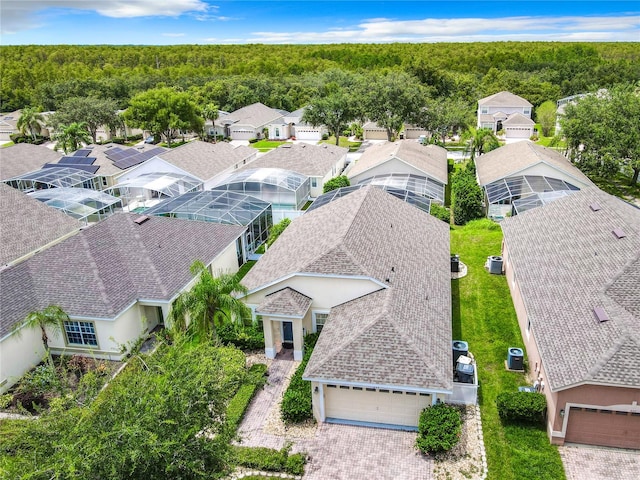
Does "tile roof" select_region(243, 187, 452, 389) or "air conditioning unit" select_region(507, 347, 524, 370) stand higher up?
"tile roof" select_region(243, 187, 452, 389)

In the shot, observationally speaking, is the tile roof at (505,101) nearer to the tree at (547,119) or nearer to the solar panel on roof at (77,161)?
the tree at (547,119)

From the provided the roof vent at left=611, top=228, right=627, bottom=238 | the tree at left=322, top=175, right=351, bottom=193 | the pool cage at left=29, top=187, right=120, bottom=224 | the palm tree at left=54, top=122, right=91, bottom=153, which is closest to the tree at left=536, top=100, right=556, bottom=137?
the tree at left=322, top=175, right=351, bottom=193

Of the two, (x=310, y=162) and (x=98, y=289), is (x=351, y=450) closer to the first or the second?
(x=98, y=289)

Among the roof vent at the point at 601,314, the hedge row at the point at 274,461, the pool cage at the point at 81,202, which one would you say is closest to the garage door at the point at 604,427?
the roof vent at the point at 601,314

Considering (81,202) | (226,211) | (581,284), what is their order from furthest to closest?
(81,202), (226,211), (581,284)

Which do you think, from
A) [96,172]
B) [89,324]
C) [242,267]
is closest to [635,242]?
[242,267]

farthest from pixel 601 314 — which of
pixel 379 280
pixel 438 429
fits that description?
pixel 379 280

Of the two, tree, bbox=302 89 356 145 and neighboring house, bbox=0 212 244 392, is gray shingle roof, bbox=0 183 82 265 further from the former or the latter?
tree, bbox=302 89 356 145
